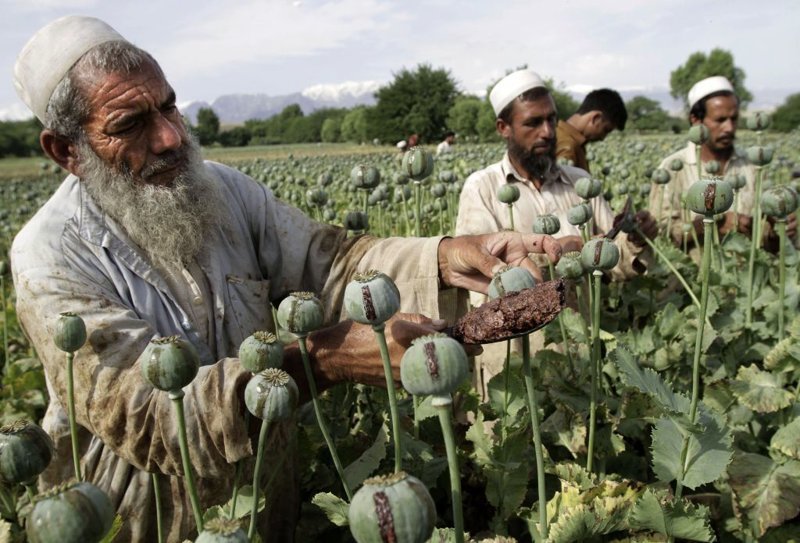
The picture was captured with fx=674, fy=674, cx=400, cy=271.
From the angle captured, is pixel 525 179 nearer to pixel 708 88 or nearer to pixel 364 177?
pixel 364 177

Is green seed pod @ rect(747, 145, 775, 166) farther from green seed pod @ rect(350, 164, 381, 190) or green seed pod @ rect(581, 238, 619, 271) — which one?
green seed pod @ rect(350, 164, 381, 190)

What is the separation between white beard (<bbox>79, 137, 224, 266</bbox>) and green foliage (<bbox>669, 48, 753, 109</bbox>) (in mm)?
79598

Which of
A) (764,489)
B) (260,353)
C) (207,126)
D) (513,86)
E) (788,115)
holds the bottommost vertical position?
(764,489)

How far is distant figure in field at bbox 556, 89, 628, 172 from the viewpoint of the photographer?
5.30m

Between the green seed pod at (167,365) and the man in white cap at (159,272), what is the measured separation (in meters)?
0.32

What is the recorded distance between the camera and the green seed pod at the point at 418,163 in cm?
253

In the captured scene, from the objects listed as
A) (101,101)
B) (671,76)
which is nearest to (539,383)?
(101,101)

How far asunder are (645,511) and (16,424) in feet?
4.33

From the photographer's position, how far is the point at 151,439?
1702 mm

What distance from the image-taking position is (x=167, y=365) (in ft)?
4.26

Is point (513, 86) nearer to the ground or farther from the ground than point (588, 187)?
farther from the ground

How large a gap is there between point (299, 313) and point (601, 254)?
855mm

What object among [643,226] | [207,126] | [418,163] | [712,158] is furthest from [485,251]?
[207,126]

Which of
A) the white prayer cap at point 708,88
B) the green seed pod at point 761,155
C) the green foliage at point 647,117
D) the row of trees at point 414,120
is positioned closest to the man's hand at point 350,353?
the green seed pod at point 761,155
